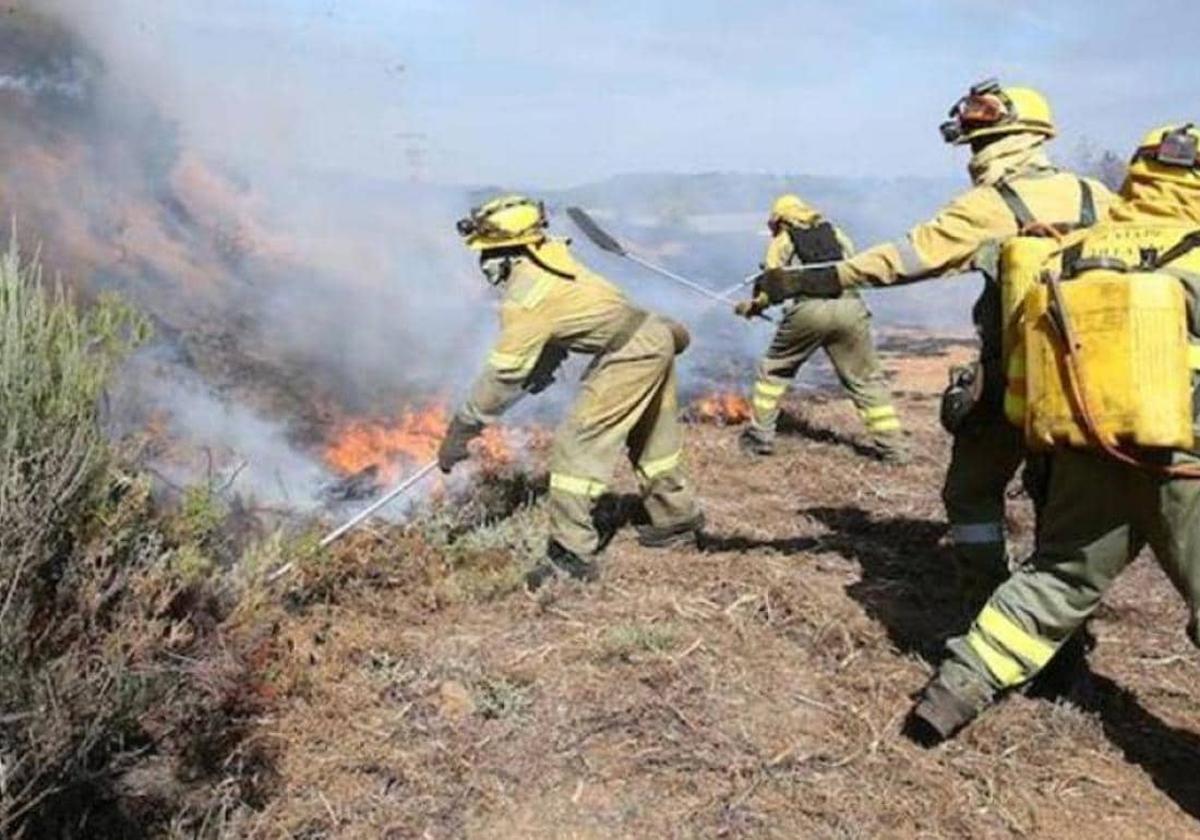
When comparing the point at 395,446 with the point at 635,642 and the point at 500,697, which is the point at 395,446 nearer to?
the point at 635,642

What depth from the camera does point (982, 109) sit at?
13.8 ft

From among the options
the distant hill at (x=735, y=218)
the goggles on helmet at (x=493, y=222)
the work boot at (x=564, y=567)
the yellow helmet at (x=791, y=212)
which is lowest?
the distant hill at (x=735, y=218)

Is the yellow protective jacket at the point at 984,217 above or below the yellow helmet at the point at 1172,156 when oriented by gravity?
below

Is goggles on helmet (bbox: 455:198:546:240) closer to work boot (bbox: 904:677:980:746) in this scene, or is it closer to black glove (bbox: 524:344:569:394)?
black glove (bbox: 524:344:569:394)

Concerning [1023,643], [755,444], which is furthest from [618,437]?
[755,444]

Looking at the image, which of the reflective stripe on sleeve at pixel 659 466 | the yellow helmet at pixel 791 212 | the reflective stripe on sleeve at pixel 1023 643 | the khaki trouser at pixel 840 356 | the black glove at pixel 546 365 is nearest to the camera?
the reflective stripe on sleeve at pixel 1023 643

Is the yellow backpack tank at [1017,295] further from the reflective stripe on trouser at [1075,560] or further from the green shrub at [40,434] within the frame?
the green shrub at [40,434]

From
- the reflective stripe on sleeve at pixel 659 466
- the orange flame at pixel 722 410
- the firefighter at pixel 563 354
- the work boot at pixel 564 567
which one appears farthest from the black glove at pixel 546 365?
the orange flame at pixel 722 410

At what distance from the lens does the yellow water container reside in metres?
3.01

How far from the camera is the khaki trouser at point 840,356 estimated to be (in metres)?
7.60

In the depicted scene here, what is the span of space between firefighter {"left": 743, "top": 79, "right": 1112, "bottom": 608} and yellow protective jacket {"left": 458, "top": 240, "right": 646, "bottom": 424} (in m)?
1.10

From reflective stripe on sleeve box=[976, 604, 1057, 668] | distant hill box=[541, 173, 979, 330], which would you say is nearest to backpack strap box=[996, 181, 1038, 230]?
reflective stripe on sleeve box=[976, 604, 1057, 668]

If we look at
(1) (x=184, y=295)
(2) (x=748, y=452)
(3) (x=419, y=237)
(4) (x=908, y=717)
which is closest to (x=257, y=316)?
(1) (x=184, y=295)

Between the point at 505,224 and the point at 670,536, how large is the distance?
1.71 m
